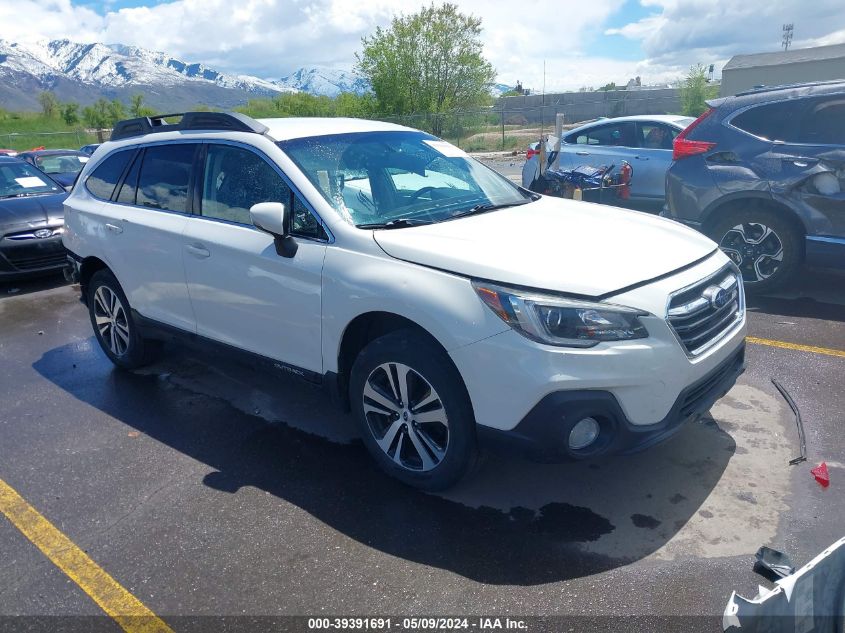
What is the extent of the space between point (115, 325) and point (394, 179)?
2.73 m

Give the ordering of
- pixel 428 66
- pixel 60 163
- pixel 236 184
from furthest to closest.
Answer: pixel 428 66
pixel 60 163
pixel 236 184

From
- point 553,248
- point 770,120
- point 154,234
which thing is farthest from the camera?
point 770,120

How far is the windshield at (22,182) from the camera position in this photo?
8.88 meters

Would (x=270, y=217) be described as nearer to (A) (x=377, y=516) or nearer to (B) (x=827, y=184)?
(A) (x=377, y=516)

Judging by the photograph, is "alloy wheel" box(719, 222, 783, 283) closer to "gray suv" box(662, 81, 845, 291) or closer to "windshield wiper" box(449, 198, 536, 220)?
"gray suv" box(662, 81, 845, 291)

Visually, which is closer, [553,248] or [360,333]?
[553,248]

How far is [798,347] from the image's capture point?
495 cm

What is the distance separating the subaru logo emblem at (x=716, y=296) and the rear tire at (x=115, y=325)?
12.7 ft

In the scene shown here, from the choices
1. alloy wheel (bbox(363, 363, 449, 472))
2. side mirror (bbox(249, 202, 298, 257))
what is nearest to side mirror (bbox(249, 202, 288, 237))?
side mirror (bbox(249, 202, 298, 257))

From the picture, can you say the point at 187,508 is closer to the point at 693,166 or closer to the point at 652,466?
the point at 652,466

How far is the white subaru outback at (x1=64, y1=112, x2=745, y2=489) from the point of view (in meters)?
2.77

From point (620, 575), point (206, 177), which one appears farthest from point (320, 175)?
point (620, 575)

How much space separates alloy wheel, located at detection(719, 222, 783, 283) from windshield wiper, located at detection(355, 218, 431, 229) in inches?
152

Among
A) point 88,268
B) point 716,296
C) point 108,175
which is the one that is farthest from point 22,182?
point 716,296
